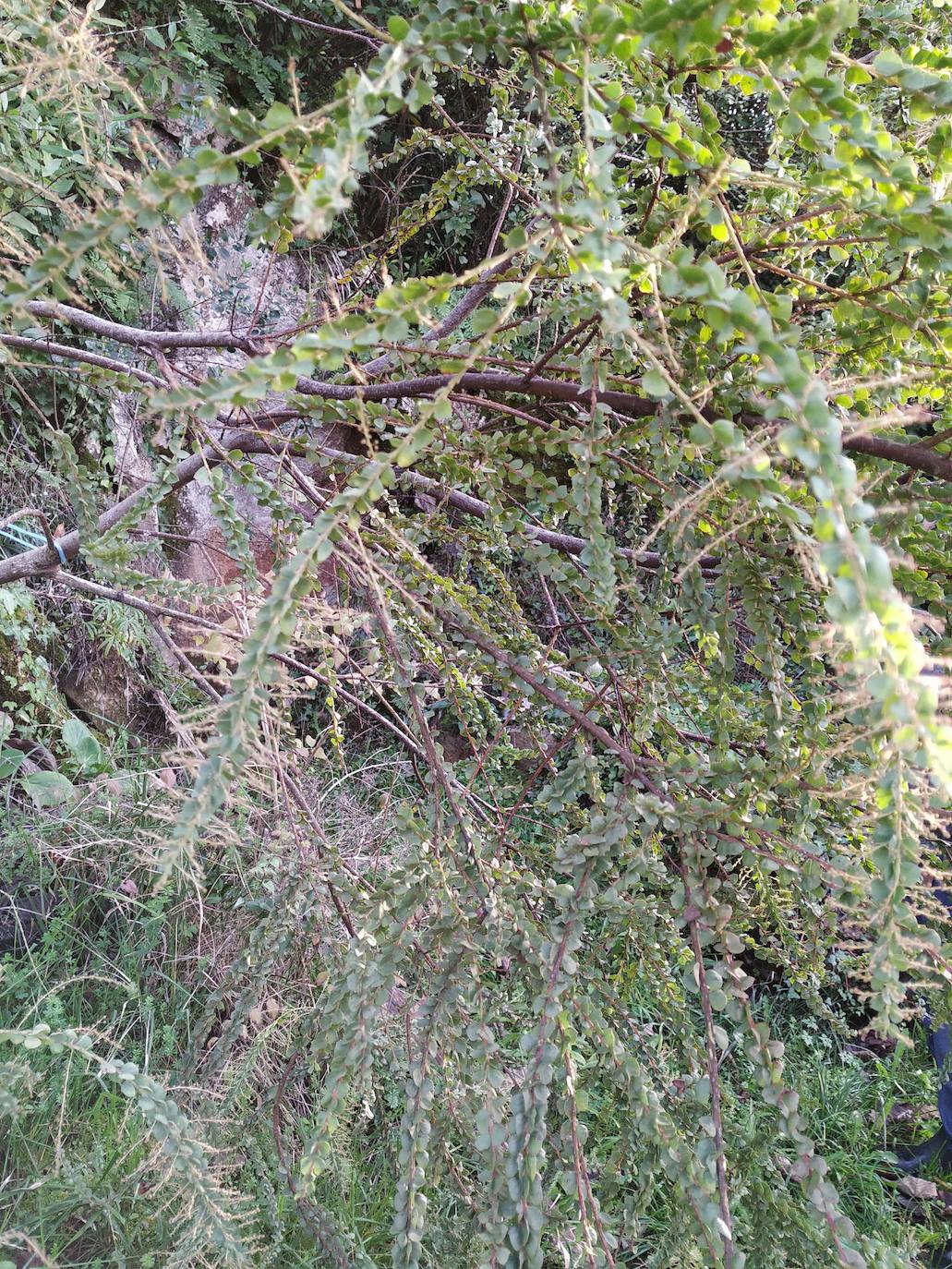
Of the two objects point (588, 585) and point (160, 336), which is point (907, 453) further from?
point (160, 336)

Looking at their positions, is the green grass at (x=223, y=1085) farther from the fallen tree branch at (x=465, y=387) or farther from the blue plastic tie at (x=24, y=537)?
the blue plastic tie at (x=24, y=537)

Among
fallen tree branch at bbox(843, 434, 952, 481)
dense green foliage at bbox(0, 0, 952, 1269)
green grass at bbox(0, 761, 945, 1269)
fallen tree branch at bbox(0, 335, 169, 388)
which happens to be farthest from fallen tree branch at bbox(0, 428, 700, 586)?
green grass at bbox(0, 761, 945, 1269)

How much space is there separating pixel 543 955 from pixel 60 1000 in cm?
202

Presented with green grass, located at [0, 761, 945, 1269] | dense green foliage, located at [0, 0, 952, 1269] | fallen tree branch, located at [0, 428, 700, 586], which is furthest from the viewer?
green grass, located at [0, 761, 945, 1269]

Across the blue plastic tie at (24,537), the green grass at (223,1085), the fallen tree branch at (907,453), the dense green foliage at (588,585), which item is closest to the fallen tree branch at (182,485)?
the dense green foliage at (588,585)

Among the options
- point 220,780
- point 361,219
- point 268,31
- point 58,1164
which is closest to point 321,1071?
point 58,1164

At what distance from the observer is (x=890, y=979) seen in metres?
0.54

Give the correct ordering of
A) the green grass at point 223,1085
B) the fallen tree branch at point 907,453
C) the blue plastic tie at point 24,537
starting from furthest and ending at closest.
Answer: the blue plastic tie at point 24,537 → the green grass at point 223,1085 → the fallen tree branch at point 907,453

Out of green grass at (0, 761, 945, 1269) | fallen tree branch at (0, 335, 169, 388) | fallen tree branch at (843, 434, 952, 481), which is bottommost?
green grass at (0, 761, 945, 1269)

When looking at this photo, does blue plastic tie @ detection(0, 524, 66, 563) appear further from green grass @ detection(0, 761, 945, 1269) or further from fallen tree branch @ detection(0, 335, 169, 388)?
fallen tree branch @ detection(0, 335, 169, 388)

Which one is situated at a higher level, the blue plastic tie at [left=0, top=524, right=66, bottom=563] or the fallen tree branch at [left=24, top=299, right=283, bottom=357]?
the fallen tree branch at [left=24, top=299, right=283, bottom=357]

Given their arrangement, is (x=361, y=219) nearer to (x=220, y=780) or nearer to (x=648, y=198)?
(x=648, y=198)

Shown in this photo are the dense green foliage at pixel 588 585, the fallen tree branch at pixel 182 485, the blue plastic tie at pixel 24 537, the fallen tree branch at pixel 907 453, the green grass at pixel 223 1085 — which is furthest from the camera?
the blue plastic tie at pixel 24 537

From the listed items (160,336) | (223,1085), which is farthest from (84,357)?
(223,1085)
